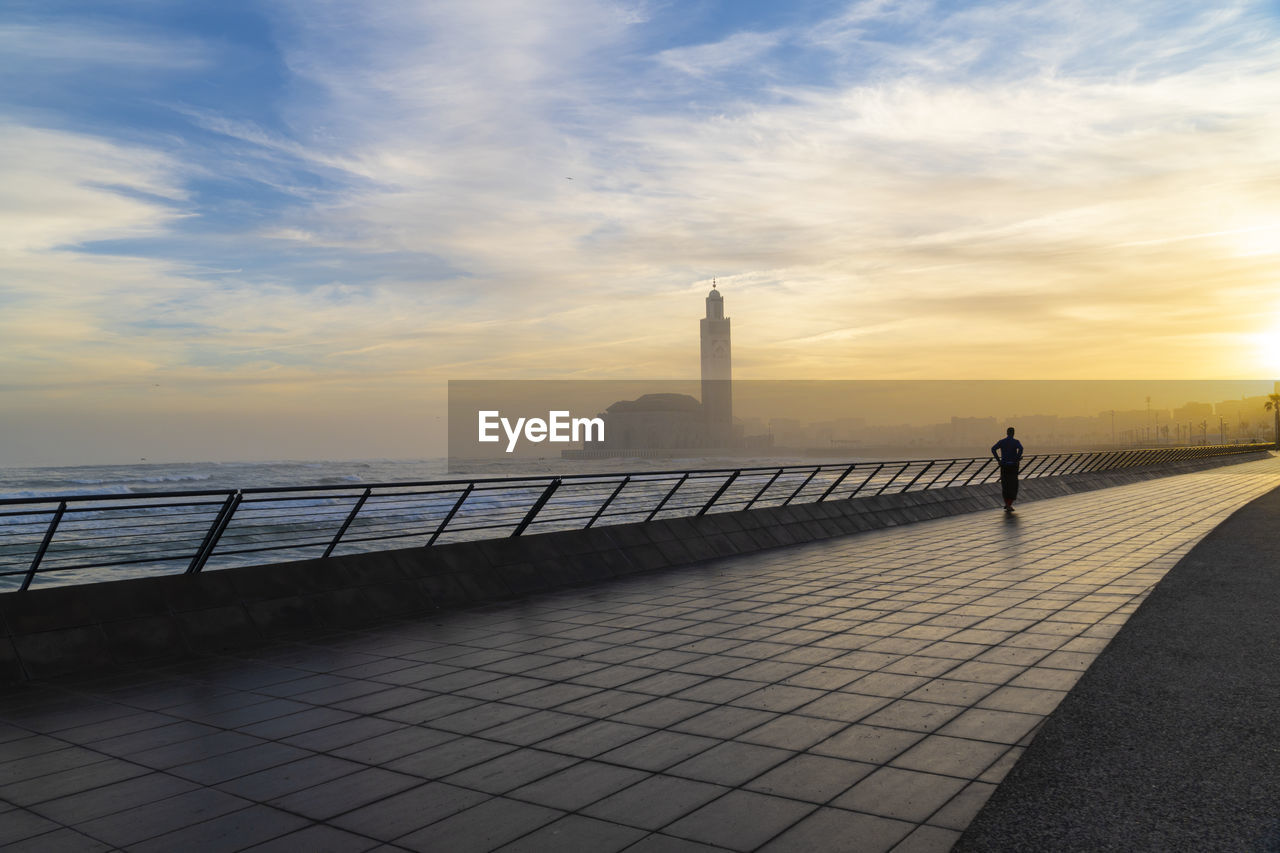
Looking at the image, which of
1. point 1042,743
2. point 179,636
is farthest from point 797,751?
point 179,636

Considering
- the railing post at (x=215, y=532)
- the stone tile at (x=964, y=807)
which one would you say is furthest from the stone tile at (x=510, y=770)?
the railing post at (x=215, y=532)

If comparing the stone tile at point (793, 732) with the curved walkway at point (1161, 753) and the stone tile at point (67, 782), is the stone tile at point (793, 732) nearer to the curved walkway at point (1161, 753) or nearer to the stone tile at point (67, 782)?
the curved walkway at point (1161, 753)

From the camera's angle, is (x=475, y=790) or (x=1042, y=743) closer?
(x=475, y=790)

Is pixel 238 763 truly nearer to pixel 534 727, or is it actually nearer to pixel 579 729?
pixel 534 727

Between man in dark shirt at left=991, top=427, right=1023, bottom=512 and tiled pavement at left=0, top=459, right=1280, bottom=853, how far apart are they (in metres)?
10.8

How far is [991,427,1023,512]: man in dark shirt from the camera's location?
1986cm

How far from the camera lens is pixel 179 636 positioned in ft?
24.8

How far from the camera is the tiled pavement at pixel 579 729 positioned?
3764 mm

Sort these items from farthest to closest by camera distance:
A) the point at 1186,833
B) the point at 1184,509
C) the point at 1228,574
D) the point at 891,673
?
the point at 1184,509, the point at 1228,574, the point at 891,673, the point at 1186,833

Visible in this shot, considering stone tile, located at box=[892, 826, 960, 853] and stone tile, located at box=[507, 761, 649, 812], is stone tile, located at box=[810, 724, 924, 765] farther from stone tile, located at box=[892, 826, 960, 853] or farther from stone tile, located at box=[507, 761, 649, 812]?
stone tile, located at box=[507, 761, 649, 812]

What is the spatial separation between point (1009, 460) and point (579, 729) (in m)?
17.4

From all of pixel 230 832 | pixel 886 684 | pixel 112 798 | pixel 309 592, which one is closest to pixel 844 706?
pixel 886 684

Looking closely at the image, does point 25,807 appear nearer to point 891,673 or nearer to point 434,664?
point 434,664

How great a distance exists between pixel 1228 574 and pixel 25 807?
10671mm
